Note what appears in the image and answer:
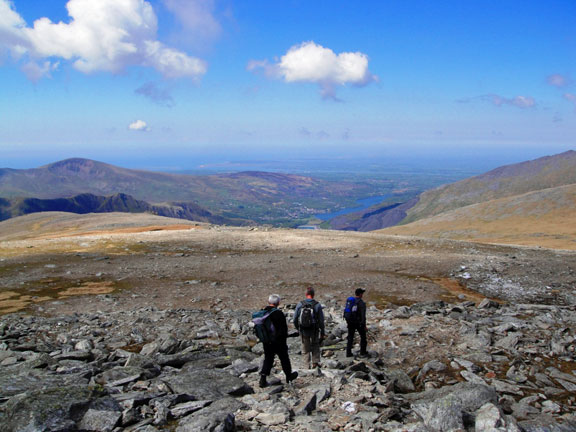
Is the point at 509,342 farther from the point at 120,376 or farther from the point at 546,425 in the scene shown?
the point at 120,376

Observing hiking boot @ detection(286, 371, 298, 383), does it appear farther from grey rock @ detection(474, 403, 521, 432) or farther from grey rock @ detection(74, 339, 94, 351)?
grey rock @ detection(74, 339, 94, 351)

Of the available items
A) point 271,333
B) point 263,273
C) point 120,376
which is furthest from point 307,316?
point 263,273

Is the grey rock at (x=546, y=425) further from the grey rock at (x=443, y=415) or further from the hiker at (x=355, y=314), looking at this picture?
the hiker at (x=355, y=314)

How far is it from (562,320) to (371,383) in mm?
13201

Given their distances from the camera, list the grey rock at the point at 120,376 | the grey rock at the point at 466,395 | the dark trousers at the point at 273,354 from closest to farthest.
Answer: the grey rock at the point at 466,395
the grey rock at the point at 120,376
the dark trousers at the point at 273,354

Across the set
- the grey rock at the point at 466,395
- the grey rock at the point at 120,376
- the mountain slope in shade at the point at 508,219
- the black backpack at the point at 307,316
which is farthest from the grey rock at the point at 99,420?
the mountain slope in shade at the point at 508,219

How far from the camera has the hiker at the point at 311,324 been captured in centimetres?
1359

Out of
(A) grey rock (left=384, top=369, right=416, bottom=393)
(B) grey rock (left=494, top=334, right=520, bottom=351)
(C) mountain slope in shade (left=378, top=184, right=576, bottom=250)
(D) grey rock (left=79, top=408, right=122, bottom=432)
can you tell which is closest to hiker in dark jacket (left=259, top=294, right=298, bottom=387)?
(A) grey rock (left=384, top=369, right=416, bottom=393)

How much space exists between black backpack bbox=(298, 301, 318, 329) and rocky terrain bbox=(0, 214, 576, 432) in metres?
1.61

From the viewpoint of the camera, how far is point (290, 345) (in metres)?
17.1

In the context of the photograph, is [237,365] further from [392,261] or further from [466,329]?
[392,261]

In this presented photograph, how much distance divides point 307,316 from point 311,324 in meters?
0.32

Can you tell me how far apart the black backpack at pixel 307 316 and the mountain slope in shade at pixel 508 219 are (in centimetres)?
9108

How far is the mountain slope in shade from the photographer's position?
10594cm
